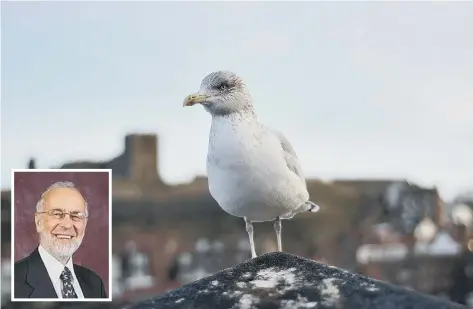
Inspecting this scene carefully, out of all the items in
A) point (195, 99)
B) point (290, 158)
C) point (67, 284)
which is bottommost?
point (67, 284)

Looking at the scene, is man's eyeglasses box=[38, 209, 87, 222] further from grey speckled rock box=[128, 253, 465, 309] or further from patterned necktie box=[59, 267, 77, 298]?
grey speckled rock box=[128, 253, 465, 309]

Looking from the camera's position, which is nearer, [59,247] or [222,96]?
[222,96]

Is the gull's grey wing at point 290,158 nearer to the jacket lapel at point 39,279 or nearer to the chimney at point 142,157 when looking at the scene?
the chimney at point 142,157

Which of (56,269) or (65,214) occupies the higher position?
(65,214)

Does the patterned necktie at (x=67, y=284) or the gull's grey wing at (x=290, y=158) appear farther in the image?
the patterned necktie at (x=67, y=284)

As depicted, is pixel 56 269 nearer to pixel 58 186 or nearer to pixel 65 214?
pixel 65 214

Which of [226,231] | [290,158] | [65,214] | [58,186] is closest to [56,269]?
[65,214]

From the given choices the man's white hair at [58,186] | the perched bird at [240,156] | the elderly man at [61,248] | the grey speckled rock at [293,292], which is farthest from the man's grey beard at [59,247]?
the grey speckled rock at [293,292]
